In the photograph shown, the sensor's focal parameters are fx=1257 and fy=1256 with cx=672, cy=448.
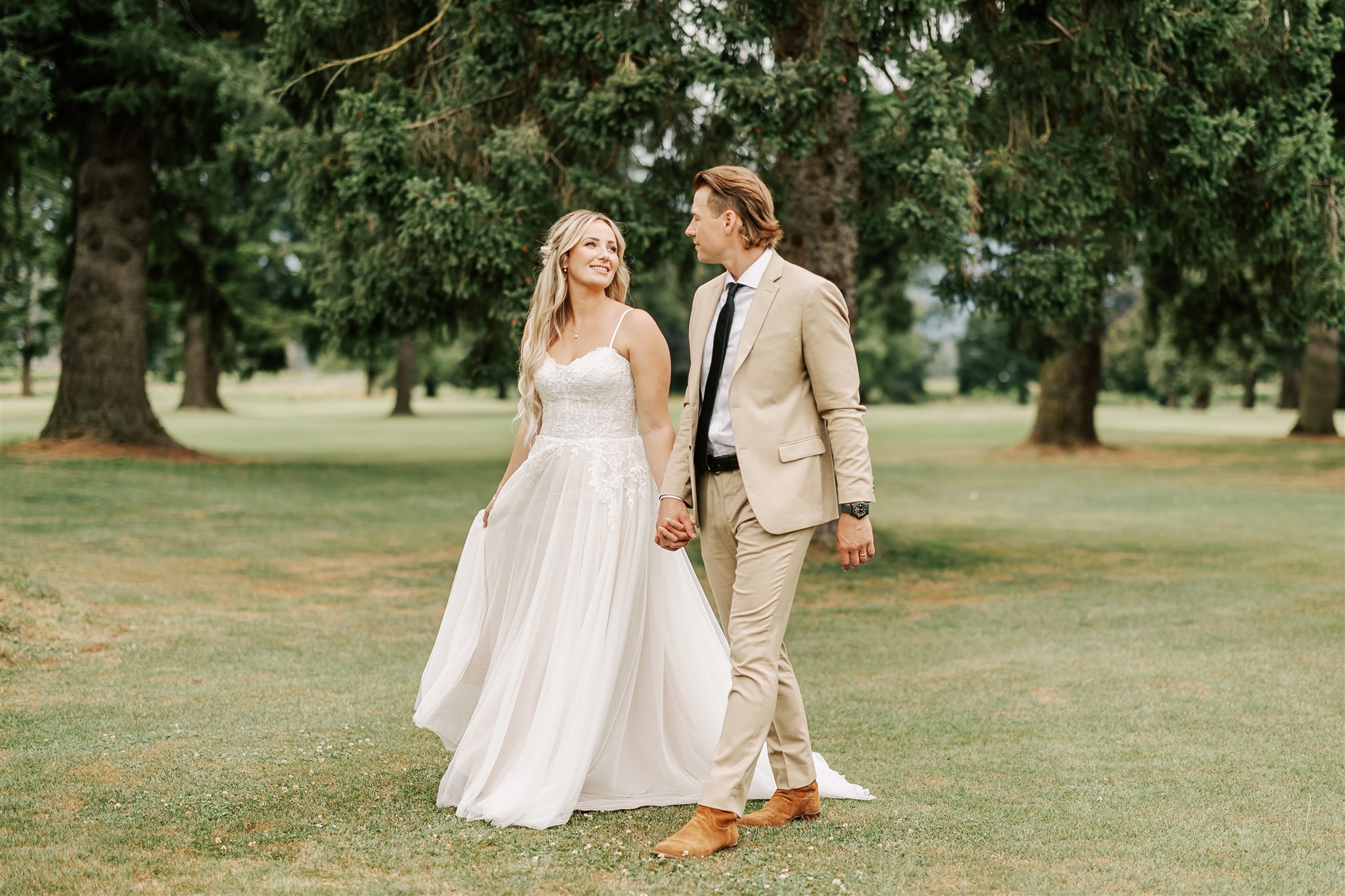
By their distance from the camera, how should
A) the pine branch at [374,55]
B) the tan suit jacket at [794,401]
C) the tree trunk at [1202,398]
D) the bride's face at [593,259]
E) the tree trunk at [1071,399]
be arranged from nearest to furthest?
the tan suit jacket at [794,401]
the bride's face at [593,259]
the pine branch at [374,55]
the tree trunk at [1071,399]
the tree trunk at [1202,398]

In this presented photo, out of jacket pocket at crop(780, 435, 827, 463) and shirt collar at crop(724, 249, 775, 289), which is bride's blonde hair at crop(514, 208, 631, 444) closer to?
shirt collar at crop(724, 249, 775, 289)

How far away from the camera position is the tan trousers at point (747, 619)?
417 centimetres

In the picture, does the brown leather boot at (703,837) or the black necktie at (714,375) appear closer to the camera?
the brown leather boot at (703,837)

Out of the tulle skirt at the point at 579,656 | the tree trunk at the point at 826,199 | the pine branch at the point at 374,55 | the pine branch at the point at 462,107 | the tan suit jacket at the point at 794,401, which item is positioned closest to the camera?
the tan suit jacket at the point at 794,401

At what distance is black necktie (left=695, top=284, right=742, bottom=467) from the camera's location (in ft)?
14.2

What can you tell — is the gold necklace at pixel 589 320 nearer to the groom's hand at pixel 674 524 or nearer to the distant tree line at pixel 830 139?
the groom's hand at pixel 674 524

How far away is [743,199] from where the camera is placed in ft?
14.0

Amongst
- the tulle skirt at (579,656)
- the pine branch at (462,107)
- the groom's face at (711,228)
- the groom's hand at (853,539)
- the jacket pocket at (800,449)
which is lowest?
the tulle skirt at (579,656)

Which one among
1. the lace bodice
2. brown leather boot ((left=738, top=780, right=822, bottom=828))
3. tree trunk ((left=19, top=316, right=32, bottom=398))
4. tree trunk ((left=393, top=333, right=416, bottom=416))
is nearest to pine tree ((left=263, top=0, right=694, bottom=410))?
the lace bodice

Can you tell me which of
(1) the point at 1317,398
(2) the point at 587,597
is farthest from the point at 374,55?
(1) the point at 1317,398

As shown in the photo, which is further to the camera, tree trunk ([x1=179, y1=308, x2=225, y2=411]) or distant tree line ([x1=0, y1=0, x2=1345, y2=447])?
tree trunk ([x1=179, y1=308, x2=225, y2=411])

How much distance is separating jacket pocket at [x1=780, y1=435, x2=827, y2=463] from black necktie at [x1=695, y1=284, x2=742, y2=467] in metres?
0.29

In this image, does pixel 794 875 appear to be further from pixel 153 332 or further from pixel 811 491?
pixel 153 332

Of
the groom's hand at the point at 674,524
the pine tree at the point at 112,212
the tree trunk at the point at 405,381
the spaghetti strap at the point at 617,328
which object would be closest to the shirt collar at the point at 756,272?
the spaghetti strap at the point at 617,328
